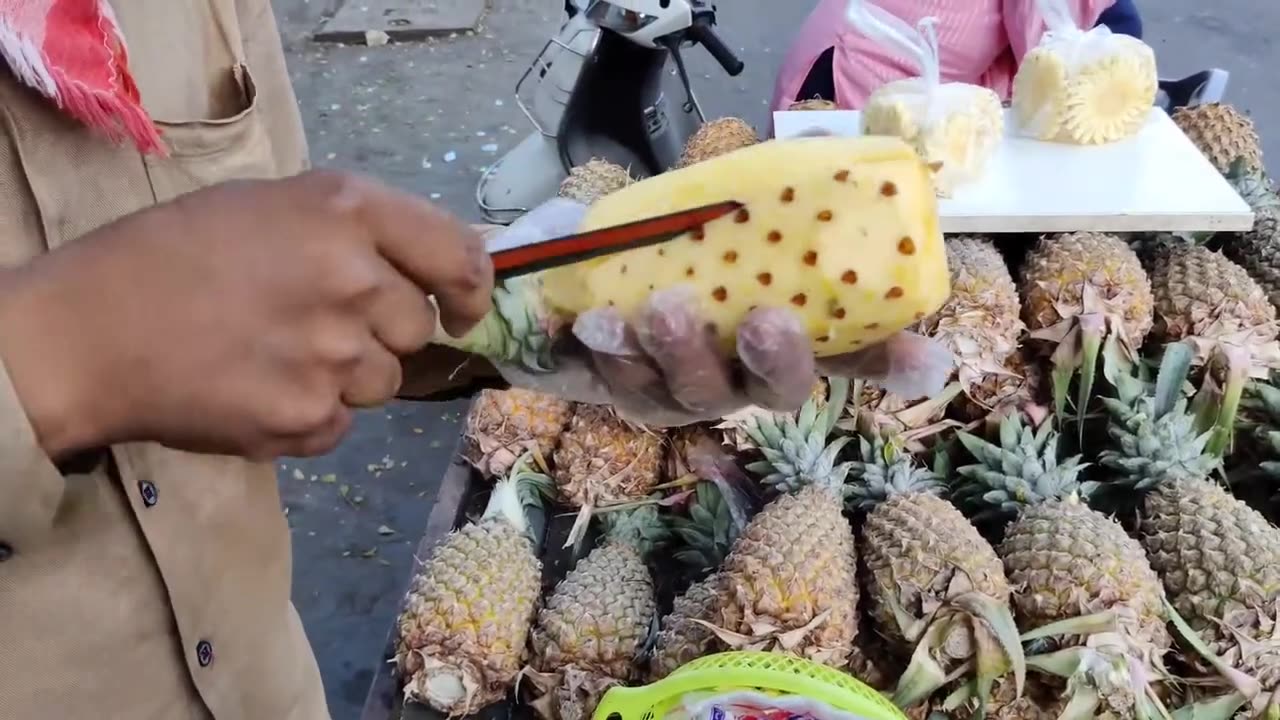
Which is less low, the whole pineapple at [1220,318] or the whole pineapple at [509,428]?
the whole pineapple at [1220,318]

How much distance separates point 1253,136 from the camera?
89.4 inches

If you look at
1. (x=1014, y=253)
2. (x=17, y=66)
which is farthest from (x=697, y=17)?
(x=17, y=66)

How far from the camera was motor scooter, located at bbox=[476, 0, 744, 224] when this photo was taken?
108 inches

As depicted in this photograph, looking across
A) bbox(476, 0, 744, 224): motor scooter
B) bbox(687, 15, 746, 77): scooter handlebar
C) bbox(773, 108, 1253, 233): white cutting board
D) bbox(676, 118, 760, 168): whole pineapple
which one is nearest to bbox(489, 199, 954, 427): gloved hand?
bbox(773, 108, 1253, 233): white cutting board

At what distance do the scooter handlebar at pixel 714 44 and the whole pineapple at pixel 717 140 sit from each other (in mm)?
Answer: 307

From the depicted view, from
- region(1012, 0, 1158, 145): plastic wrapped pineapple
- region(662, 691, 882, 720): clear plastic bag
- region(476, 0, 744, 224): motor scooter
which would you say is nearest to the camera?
region(662, 691, 882, 720): clear plastic bag

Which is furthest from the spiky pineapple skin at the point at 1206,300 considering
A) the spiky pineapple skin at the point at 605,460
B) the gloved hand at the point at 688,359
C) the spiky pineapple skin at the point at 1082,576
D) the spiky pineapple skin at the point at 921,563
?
the gloved hand at the point at 688,359

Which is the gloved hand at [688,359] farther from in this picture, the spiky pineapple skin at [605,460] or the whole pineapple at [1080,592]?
the spiky pineapple skin at [605,460]

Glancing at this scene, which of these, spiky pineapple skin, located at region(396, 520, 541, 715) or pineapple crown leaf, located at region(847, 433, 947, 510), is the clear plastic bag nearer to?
spiky pineapple skin, located at region(396, 520, 541, 715)

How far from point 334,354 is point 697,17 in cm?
235

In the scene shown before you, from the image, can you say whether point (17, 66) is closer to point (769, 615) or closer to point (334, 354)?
point (334, 354)

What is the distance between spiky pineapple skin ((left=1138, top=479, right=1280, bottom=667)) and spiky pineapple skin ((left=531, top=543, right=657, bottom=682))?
755mm

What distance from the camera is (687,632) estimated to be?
1.35m

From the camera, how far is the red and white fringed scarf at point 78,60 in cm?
70
